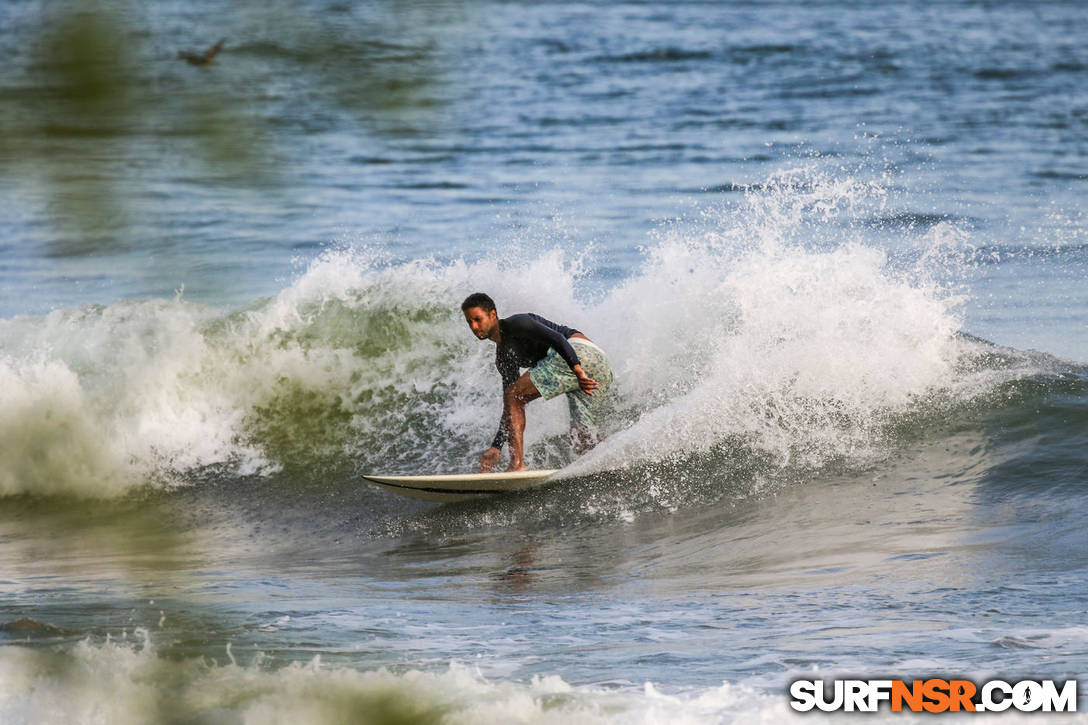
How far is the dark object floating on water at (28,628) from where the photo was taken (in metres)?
5.39

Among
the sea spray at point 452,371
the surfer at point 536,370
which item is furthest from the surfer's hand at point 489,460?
the sea spray at point 452,371

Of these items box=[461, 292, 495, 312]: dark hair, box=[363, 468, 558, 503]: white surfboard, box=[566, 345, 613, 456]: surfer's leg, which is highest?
box=[461, 292, 495, 312]: dark hair

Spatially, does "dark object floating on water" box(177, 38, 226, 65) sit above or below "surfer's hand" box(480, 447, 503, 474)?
above

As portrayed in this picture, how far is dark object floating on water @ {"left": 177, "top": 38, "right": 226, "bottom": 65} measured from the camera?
1.15m

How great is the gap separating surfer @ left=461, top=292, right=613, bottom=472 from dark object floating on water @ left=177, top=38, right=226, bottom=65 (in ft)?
23.9

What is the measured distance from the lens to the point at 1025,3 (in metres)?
45.9

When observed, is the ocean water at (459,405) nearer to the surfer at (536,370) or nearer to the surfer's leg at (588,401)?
the surfer's leg at (588,401)

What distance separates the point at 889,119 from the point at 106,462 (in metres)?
19.5

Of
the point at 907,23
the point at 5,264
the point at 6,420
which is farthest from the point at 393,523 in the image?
the point at 907,23

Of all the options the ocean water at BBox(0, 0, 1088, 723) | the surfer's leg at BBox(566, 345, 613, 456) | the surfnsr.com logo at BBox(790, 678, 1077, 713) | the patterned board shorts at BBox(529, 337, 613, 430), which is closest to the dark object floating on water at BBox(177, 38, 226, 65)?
the ocean water at BBox(0, 0, 1088, 723)

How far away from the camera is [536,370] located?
28.6 ft

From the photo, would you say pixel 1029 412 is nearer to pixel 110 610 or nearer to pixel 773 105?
pixel 110 610

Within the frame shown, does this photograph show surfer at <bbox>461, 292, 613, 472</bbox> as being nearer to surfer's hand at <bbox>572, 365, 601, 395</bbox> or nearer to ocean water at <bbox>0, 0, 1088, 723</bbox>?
surfer's hand at <bbox>572, 365, 601, 395</bbox>

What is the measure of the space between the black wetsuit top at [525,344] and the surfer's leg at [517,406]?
0.08 metres
